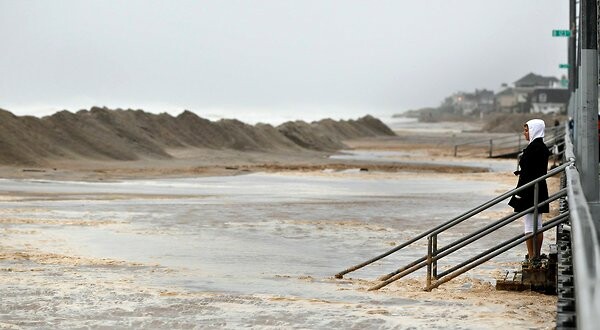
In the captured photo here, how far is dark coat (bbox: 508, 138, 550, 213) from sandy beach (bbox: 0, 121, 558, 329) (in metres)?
0.94

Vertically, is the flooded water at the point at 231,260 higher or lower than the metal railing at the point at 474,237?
lower

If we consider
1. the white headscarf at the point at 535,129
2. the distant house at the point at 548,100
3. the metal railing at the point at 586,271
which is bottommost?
the metal railing at the point at 586,271

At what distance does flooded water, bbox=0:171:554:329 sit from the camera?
32.9 feet

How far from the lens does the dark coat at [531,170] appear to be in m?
11.4

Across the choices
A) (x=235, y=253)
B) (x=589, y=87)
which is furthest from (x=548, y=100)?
(x=589, y=87)

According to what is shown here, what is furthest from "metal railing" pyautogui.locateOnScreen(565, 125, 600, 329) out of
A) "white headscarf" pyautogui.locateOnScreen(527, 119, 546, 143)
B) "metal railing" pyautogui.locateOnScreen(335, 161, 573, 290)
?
"white headscarf" pyautogui.locateOnScreen(527, 119, 546, 143)

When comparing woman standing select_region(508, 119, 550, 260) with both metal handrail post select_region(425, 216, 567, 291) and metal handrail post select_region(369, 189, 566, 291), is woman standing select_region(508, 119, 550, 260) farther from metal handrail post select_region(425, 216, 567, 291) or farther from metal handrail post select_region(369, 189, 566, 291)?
metal handrail post select_region(425, 216, 567, 291)

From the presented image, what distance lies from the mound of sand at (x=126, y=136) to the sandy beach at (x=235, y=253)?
7979 mm

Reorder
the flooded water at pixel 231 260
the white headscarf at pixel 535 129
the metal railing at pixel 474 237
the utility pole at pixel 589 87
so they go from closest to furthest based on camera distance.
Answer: the flooded water at pixel 231 260 → the metal railing at pixel 474 237 → the utility pole at pixel 589 87 → the white headscarf at pixel 535 129

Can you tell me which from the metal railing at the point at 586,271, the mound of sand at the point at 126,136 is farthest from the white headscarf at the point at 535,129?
the mound of sand at the point at 126,136

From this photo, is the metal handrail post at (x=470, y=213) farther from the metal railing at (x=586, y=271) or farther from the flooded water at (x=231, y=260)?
the metal railing at (x=586, y=271)

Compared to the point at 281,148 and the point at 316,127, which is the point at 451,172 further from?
the point at 316,127

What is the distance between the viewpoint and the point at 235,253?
15508 mm

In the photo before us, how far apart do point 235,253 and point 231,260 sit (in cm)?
81
